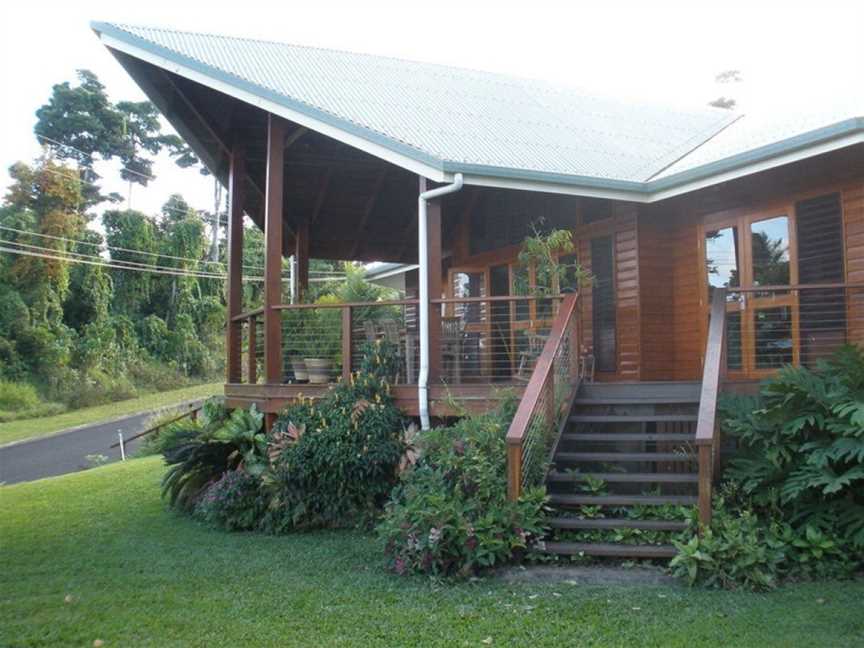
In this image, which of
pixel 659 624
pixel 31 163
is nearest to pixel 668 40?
pixel 31 163

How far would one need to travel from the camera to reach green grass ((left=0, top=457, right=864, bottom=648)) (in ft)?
14.8

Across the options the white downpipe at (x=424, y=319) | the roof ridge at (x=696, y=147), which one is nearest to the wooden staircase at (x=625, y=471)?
the white downpipe at (x=424, y=319)

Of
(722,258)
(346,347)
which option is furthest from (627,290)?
(346,347)

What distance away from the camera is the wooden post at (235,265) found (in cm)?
1030

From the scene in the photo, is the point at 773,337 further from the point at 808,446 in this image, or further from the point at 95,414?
the point at 95,414

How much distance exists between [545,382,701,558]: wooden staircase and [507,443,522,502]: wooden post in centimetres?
43

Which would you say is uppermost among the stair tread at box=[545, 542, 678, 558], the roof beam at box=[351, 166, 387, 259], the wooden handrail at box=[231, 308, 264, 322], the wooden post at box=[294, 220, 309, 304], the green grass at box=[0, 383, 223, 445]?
the roof beam at box=[351, 166, 387, 259]

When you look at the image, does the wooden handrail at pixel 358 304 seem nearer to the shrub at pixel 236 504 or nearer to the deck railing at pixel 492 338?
the deck railing at pixel 492 338

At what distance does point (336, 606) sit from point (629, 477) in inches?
111

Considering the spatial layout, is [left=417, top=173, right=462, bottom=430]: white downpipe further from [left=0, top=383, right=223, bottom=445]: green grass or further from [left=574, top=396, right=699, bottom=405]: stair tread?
[left=0, top=383, right=223, bottom=445]: green grass

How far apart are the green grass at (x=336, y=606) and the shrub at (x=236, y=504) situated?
55cm

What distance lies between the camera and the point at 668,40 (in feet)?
114

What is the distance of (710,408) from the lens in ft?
19.3

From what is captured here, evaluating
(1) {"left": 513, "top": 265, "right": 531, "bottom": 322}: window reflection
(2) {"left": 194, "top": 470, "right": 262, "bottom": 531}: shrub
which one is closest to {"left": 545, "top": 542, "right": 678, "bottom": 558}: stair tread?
(2) {"left": 194, "top": 470, "right": 262, "bottom": 531}: shrub
